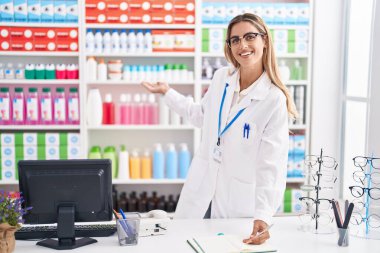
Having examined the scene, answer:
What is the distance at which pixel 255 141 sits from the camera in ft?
7.50

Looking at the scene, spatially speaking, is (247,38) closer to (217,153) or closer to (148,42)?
(217,153)

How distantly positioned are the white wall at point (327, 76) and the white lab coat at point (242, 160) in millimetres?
1814

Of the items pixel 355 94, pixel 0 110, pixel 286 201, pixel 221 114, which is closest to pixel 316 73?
pixel 355 94

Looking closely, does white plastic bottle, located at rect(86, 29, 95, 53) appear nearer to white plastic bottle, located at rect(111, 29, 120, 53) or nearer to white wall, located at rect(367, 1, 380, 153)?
white plastic bottle, located at rect(111, 29, 120, 53)

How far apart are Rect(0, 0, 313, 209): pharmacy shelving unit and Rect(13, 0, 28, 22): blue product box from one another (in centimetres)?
6

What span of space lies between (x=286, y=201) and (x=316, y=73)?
1161mm

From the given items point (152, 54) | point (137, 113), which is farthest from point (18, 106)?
point (152, 54)

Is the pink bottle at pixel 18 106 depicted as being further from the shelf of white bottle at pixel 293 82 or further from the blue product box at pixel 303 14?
the blue product box at pixel 303 14

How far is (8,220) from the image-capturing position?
1.75 metres

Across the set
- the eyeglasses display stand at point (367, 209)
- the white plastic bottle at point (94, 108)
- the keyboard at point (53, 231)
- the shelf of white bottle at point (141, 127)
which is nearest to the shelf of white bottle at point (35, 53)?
the white plastic bottle at point (94, 108)

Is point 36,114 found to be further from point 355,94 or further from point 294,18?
point 355,94

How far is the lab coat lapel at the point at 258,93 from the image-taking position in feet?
7.55

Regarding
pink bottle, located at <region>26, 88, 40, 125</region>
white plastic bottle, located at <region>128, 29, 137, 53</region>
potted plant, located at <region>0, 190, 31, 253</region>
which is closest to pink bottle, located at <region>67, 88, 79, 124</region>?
pink bottle, located at <region>26, 88, 40, 125</region>

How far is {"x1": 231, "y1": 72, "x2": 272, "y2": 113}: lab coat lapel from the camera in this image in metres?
2.30
